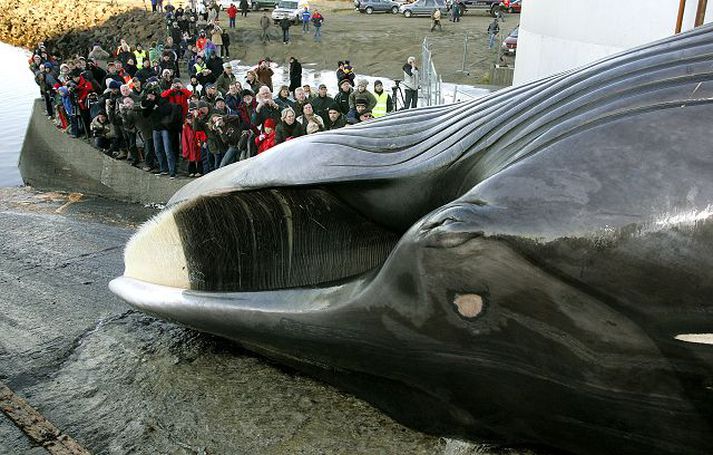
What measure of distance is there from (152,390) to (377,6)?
42514 mm

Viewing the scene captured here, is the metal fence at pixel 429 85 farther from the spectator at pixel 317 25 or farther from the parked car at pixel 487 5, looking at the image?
the parked car at pixel 487 5

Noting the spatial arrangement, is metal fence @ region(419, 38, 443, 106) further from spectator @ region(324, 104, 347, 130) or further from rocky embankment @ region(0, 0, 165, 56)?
rocky embankment @ region(0, 0, 165, 56)

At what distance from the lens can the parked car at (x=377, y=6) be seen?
4353 centimetres

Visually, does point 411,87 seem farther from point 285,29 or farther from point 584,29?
point 285,29

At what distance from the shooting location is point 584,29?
13.3m

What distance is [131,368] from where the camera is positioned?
517 cm

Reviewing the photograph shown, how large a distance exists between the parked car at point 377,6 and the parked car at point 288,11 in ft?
19.7

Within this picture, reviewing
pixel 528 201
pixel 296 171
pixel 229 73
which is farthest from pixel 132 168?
pixel 528 201

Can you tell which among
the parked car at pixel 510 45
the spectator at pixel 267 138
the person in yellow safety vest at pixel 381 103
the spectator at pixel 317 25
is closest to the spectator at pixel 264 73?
the person in yellow safety vest at pixel 381 103

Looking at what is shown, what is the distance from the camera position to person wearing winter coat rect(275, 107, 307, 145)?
10625 mm

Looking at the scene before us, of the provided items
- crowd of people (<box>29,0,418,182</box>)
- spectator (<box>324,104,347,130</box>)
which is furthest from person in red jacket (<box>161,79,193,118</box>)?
spectator (<box>324,104,347,130</box>)

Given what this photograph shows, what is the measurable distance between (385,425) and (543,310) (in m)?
1.65

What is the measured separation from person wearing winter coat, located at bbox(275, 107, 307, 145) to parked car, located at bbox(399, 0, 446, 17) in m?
33.5

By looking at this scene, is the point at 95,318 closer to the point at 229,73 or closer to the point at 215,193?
the point at 215,193
